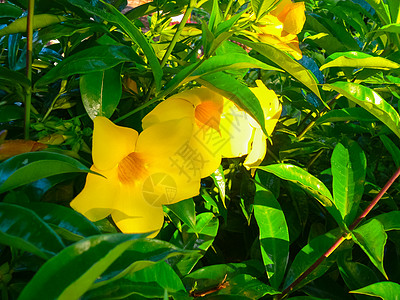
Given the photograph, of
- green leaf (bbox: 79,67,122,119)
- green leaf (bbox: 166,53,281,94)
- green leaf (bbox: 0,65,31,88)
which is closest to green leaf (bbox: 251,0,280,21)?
green leaf (bbox: 166,53,281,94)

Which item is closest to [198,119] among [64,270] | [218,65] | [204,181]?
[218,65]

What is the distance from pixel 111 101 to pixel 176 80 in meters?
0.10

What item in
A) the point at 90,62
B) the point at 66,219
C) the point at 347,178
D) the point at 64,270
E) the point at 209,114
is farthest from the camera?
the point at 347,178

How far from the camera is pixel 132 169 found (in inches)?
21.7

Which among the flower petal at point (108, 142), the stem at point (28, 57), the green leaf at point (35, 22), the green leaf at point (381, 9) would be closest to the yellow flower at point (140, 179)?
the flower petal at point (108, 142)

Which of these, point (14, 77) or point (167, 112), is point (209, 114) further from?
point (14, 77)

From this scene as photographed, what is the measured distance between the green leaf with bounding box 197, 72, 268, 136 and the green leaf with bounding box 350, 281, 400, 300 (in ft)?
0.94

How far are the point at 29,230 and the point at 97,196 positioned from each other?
0.48 feet

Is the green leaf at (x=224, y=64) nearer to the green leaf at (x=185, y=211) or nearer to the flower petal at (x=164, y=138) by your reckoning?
the flower petal at (x=164, y=138)

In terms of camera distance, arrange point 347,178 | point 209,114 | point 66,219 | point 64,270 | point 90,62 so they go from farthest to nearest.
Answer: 1. point 347,178
2. point 209,114
3. point 90,62
4. point 66,219
5. point 64,270

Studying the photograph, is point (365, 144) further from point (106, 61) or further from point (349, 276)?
point (106, 61)

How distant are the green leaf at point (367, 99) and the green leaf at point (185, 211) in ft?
0.93

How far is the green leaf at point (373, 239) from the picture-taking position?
1.95 feet

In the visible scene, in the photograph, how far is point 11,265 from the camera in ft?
1.35
